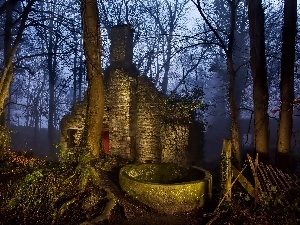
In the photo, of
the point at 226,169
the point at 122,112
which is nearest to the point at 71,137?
the point at 122,112

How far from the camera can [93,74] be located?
7.55 metres

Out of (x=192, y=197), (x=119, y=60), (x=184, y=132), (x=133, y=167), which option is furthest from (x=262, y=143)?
(x=119, y=60)

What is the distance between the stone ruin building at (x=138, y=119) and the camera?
13508mm

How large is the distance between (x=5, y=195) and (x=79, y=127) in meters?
9.28

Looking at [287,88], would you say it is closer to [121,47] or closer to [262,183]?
[262,183]

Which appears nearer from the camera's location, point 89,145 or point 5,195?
point 5,195

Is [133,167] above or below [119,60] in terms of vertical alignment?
below

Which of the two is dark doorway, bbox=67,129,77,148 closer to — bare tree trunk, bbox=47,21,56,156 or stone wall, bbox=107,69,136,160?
stone wall, bbox=107,69,136,160

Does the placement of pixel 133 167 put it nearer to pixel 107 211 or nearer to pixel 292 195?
pixel 107 211

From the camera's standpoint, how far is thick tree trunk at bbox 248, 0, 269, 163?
8703 mm

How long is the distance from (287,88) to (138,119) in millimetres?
7801

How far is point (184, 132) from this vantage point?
13.5 meters

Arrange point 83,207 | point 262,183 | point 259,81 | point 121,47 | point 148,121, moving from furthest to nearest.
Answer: point 121,47, point 148,121, point 259,81, point 262,183, point 83,207

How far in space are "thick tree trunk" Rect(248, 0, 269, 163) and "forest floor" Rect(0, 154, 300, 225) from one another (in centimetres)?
231
